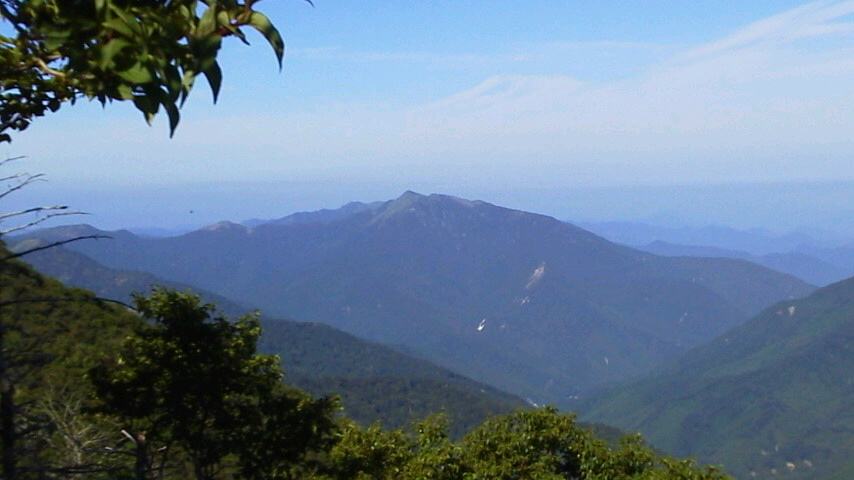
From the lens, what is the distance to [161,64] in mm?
1896

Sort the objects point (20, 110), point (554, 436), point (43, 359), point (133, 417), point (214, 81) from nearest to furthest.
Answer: point (214, 81), point (20, 110), point (43, 359), point (133, 417), point (554, 436)

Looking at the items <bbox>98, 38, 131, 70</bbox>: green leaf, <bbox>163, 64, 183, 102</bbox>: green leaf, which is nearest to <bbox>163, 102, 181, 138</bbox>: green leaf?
<bbox>163, 64, 183, 102</bbox>: green leaf

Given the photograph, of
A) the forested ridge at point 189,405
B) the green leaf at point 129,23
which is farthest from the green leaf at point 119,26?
the forested ridge at point 189,405

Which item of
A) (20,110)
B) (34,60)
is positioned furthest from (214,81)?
(20,110)

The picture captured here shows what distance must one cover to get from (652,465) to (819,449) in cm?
17688

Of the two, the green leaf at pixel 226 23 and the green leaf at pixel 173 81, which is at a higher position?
the green leaf at pixel 226 23

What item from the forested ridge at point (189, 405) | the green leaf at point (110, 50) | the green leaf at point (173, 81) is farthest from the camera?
the forested ridge at point (189, 405)

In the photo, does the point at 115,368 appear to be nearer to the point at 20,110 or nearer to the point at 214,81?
the point at 20,110

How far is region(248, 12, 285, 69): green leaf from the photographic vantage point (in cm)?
187

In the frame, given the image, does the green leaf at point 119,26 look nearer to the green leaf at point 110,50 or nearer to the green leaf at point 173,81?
the green leaf at point 110,50

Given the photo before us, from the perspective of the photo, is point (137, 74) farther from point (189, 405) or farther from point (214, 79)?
point (189, 405)

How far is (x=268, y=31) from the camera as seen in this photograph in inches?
74.2

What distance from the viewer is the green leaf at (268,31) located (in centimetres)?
187

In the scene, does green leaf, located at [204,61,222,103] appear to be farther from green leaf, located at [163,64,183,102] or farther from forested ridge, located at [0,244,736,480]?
forested ridge, located at [0,244,736,480]
